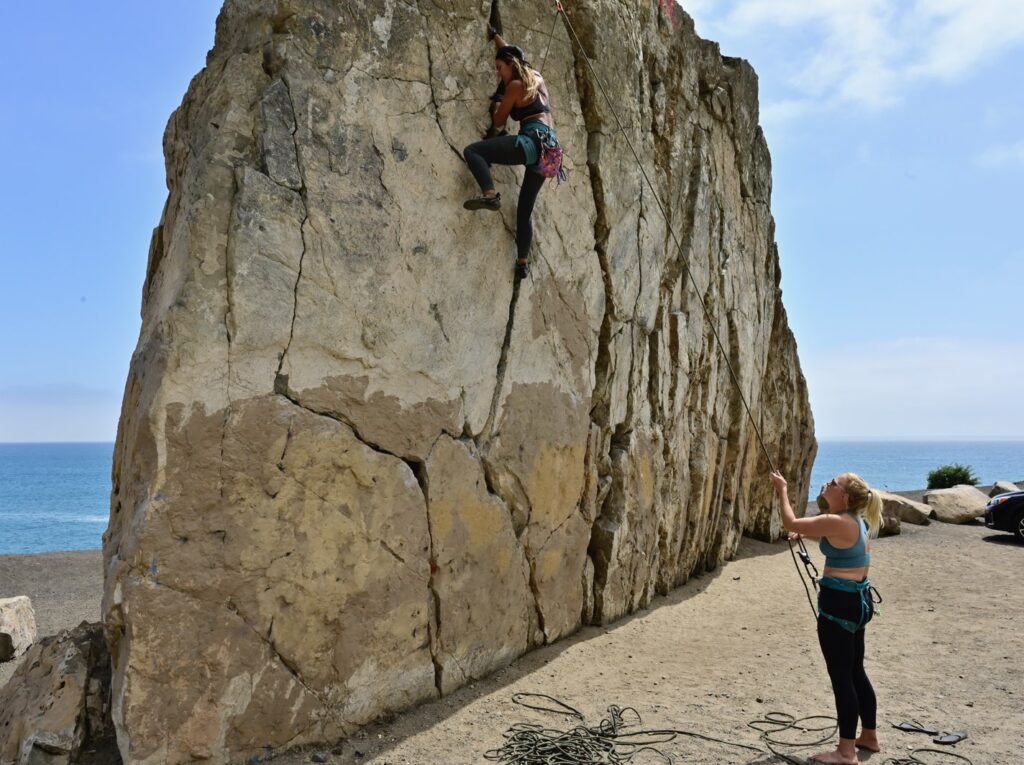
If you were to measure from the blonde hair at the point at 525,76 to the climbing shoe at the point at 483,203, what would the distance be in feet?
2.73

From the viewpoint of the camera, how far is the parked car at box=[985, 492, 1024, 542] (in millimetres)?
12445

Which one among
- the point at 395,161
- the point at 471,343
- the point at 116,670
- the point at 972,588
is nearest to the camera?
the point at 116,670

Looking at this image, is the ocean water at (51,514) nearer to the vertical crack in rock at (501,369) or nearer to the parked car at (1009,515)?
the vertical crack in rock at (501,369)

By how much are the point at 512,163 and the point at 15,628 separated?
6715 mm

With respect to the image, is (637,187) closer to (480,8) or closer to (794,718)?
(480,8)

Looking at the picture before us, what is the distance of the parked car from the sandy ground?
2746mm

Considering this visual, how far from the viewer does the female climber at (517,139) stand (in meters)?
5.64

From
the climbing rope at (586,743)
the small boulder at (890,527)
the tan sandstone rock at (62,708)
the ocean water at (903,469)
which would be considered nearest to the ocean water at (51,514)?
the tan sandstone rock at (62,708)

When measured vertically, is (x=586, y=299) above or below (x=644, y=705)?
above

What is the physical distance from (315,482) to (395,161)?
2.16 meters

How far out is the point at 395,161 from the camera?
541 cm

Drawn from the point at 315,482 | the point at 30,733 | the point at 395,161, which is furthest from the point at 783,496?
the point at 30,733

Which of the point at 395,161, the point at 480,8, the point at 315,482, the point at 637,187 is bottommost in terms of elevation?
the point at 315,482

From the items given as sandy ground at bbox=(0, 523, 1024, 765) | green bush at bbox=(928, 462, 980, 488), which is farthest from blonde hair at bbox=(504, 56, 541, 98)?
green bush at bbox=(928, 462, 980, 488)
